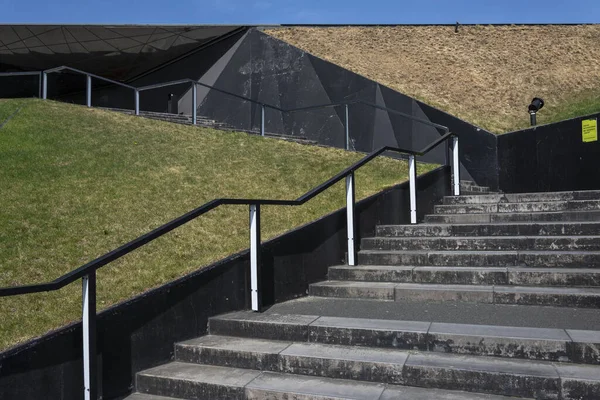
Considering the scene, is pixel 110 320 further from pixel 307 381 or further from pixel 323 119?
pixel 323 119

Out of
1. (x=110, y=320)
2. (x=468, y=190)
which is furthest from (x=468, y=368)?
(x=468, y=190)

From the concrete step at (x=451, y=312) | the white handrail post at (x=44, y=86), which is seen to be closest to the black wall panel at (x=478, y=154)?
the concrete step at (x=451, y=312)

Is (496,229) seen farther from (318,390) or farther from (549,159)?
(549,159)

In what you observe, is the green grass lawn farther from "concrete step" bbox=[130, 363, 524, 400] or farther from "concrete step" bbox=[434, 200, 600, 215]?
"concrete step" bbox=[130, 363, 524, 400]

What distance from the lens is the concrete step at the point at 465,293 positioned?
4609 mm

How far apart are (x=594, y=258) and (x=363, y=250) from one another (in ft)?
7.83

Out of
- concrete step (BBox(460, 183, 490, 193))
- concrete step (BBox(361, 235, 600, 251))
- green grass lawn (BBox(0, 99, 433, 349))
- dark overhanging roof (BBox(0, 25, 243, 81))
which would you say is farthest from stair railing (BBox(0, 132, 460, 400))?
dark overhanging roof (BBox(0, 25, 243, 81))

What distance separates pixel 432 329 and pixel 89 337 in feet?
7.88

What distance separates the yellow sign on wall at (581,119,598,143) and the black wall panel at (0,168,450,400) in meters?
3.96

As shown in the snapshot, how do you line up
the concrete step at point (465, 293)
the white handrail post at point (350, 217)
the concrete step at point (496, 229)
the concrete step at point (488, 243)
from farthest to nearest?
the white handrail post at point (350, 217)
the concrete step at point (496, 229)
the concrete step at point (488, 243)
the concrete step at point (465, 293)

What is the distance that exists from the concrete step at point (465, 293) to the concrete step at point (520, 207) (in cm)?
216

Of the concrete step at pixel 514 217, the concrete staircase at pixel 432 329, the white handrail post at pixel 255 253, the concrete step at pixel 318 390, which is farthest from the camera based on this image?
the concrete step at pixel 514 217

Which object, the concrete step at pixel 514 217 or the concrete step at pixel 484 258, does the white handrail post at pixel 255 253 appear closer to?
the concrete step at pixel 484 258

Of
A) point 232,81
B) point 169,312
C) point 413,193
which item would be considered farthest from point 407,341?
point 232,81
